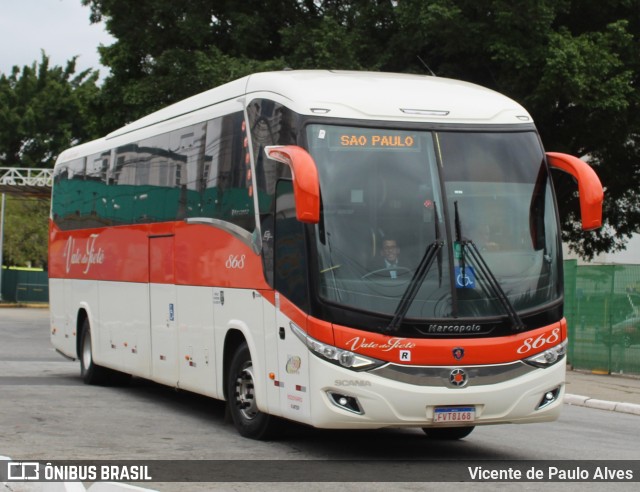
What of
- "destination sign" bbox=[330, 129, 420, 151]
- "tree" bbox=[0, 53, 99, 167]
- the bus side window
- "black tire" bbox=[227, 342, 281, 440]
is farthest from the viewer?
"tree" bbox=[0, 53, 99, 167]

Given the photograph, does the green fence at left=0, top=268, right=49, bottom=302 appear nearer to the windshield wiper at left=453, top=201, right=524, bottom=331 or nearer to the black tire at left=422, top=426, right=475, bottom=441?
the black tire at left=422, top=426, right=475, bottom=441

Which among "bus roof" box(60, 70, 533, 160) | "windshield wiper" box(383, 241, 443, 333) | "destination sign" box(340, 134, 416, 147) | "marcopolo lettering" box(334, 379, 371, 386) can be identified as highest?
"bus roof" box(60, 70, 533, 160)

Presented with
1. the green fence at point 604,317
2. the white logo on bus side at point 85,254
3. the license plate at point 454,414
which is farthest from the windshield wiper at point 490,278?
the green fence at point 604,317

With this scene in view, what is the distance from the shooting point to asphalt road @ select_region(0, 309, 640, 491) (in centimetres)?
1048

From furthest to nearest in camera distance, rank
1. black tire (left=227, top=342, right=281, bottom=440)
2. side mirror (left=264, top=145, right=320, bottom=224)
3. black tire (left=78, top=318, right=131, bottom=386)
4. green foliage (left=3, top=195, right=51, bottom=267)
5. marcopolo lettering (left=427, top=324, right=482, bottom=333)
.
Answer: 1. green foliage (left=3, top=195, right=51, bottom=267)
2. black tire (left=78, top=318, right=131, bottom=386)
3. black tire (left=227, top=342, right=281, bottom=440)
4. marcopolo lettering (left=427, top=324, right=482, bottom=333)
5. side mirror (left=264, top=145, right=320, bottom=224)

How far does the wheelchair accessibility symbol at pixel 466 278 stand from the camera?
9.99 metres

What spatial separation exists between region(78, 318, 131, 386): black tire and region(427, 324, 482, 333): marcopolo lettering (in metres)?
8.92

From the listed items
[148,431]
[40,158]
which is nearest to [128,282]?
[148,431]

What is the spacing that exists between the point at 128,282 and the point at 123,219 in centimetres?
91

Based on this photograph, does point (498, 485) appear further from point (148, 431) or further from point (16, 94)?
point (16, 94)

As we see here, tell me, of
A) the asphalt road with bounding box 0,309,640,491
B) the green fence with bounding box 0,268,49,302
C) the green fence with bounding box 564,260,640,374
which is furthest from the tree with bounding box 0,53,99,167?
the asphalt road with bounding box 0,309,640,491

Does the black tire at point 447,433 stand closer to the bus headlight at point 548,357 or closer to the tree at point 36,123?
the bus headlight at point 548,357

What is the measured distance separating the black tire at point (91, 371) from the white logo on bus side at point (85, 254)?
0.95m

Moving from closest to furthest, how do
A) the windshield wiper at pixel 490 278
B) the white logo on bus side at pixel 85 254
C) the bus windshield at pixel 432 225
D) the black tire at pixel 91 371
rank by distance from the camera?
the bus windshield at pixel 432 225 < the windshield wiper at pixel 490 278 < the white logo on bus side at pixel 85 254 < the black tire at pixel 91 371
